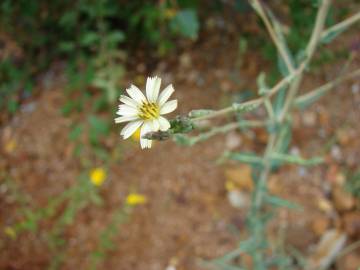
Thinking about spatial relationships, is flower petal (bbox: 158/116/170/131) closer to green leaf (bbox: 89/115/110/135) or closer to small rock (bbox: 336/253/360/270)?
green leaf (bbox: 89/115/110/135)

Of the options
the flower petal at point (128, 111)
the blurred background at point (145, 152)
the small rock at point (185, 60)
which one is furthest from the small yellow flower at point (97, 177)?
the flower petal at point (128, 111)

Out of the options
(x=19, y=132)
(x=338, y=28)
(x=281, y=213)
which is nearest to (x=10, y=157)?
(x=19, y=132)

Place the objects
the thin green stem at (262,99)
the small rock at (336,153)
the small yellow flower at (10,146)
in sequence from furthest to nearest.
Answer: the small yellow flower at (10,146) < the small rock at (336,153) < the thin green stem at (262,99)

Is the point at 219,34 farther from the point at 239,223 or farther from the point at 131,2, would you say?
the point at 239,223

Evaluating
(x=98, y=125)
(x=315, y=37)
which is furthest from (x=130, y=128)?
(x=98, y=125)

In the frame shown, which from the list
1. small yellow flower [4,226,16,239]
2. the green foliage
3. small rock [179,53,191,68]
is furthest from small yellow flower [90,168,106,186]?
small rock [179,53,191,68]

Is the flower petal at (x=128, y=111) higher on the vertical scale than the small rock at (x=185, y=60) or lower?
lower

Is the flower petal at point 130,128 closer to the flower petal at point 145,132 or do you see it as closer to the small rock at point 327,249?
the flower petal at point 145,132
